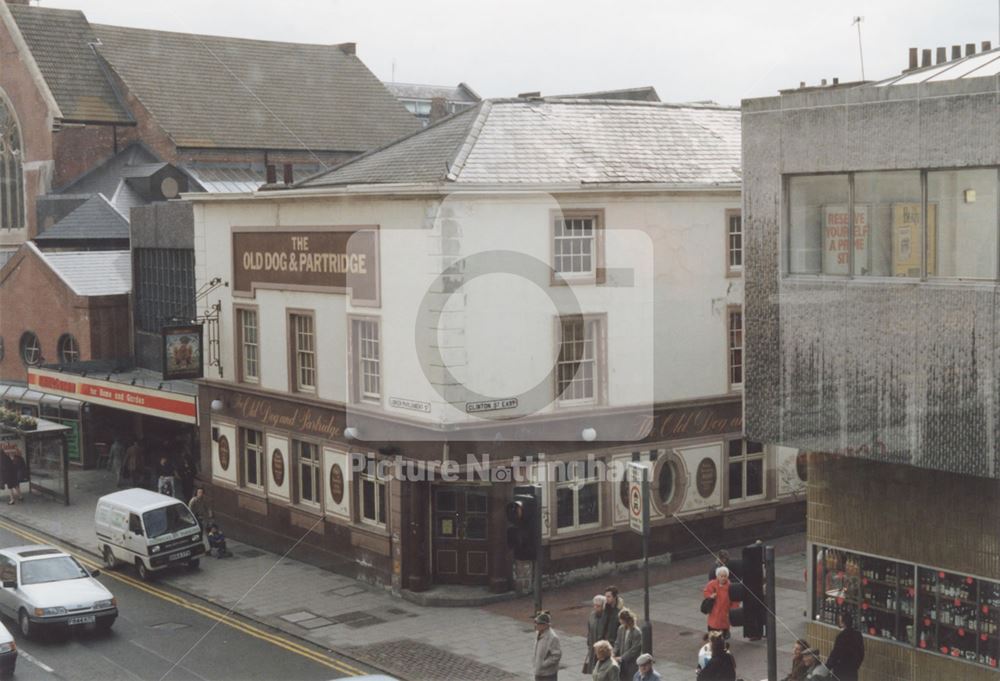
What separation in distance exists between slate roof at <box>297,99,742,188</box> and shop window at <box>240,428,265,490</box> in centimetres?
653

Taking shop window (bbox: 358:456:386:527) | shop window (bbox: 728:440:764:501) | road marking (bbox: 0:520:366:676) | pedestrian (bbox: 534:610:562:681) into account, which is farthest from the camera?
shop window (bbox: 728:440:764:501)

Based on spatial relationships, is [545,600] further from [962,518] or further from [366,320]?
[962,518]

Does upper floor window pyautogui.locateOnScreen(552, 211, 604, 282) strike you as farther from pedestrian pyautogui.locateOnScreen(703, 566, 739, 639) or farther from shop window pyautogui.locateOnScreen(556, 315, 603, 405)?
pedestrian pyautogui.locateOnScreen(703, 566, 739, 639)

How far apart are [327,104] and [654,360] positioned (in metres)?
35.9

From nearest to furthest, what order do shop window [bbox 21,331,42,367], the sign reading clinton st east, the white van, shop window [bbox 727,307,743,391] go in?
the sign reading clinton st east < the white van < shop window [bbox 727,307,743,391] < shop window [bbox 21,331,42,367]

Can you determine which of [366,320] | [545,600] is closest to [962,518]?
[545,600]

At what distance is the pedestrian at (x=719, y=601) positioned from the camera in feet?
69.7

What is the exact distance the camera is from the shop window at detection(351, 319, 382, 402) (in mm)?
27047

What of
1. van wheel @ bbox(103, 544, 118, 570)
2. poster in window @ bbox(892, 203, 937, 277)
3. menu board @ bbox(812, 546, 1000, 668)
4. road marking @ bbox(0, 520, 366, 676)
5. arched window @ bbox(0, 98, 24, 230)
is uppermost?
arched window @ bbox(0, 98, 24, 230)

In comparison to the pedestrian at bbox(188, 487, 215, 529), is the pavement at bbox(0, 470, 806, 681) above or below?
below

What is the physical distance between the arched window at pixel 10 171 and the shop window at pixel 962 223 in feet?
157

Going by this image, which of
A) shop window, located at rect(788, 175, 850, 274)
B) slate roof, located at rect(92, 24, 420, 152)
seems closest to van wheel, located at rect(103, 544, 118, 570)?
shop window, located at rect(788, 175, 850, 274)

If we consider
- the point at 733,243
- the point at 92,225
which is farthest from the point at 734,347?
the point at 92,225

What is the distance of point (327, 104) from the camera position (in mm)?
60188
